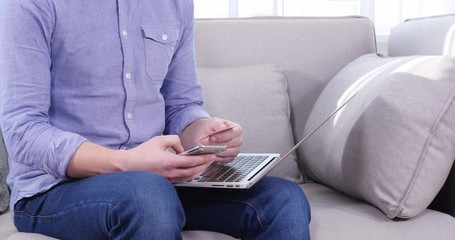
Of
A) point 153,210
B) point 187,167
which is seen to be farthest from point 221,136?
point 153,210

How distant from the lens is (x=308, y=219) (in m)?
1.15

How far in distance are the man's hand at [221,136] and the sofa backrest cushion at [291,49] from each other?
51cm

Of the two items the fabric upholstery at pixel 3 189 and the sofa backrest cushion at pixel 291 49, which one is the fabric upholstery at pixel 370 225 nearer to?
the sofa backrest cushion at pixel 291 49

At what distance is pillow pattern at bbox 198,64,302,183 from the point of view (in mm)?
1594

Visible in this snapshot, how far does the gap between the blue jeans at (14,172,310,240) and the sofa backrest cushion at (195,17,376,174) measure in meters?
0.57

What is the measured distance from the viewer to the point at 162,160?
3.38 ft

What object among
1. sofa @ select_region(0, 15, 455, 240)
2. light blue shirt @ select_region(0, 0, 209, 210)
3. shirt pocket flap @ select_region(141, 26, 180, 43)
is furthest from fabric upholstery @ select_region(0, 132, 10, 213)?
shirt pocket flap @ select_region(141, 26, 180, 43)

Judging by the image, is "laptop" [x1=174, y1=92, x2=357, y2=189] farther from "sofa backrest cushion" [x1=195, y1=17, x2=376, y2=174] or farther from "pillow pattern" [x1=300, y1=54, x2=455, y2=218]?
"sofa backrest cushion" [x1=195, y1=17, x2=376, y2=174]

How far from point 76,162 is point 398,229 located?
597mm

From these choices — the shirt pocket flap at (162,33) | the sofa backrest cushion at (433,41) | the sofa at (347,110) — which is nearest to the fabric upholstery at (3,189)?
the sofa at (347,110)

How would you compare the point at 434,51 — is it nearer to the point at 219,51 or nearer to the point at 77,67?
the point at 219,51

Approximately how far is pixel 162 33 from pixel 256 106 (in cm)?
41

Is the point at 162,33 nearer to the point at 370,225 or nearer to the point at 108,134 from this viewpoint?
the point at 108,134

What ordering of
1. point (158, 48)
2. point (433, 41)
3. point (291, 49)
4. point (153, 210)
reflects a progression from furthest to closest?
point (291, 49)
point (433, 41)
point (158, 48)
point (153, 210)
